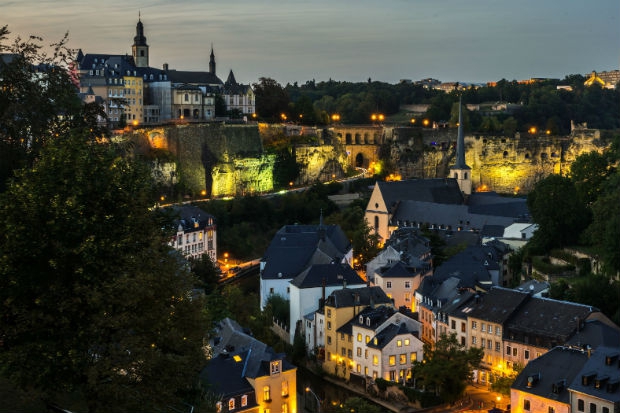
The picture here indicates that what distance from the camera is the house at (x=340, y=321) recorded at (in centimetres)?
2758

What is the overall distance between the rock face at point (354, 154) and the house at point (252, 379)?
2844 centimetres

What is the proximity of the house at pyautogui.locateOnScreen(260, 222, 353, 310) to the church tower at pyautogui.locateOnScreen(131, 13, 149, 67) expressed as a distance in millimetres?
23564

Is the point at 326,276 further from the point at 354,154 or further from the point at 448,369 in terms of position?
the point at 354,154

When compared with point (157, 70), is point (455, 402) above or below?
below

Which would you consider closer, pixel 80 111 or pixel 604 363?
pixel 80 111

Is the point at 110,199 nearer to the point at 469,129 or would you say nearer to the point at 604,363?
the point at 604,363

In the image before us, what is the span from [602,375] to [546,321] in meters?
4.52

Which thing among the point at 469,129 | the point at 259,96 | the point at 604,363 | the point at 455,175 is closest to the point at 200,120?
the point at 259,96

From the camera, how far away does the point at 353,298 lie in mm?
28531

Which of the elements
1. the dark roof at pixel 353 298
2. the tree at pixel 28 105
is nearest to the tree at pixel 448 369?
the dark roof at pixel 353 298

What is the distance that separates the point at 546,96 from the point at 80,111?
209 ft

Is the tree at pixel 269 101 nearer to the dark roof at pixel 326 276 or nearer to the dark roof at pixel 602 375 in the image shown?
the dark roof at pixel 326 276

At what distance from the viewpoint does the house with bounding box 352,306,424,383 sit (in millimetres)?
26188

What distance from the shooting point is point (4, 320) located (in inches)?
406
